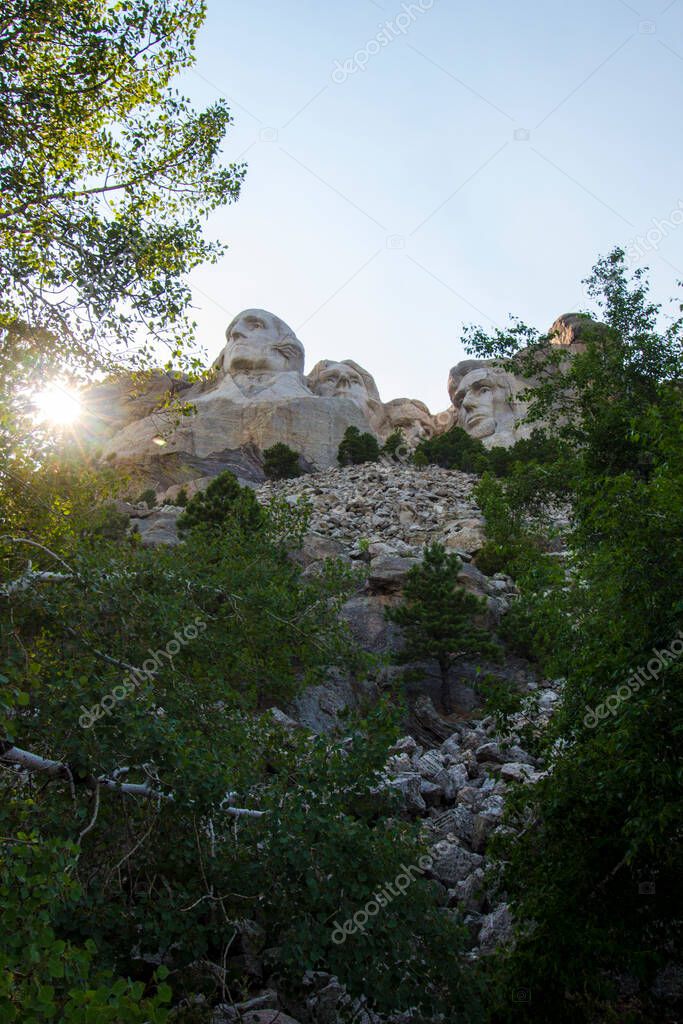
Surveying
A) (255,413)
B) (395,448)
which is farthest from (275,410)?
(395,448)

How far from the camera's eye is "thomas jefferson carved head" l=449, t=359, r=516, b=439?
65.8 m

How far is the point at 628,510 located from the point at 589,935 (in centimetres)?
318

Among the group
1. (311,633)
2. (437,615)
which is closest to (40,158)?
(311,633)

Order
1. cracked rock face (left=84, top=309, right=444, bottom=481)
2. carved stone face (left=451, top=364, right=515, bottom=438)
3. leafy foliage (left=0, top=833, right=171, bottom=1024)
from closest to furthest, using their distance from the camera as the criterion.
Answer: leafy foliage (left=0, top=833, right=171, bottom=1024) < cracked rock face (left=84, top=309, right=444, bottom=481) < carved stone face (left=451, top=364, right=515, bottom=438)

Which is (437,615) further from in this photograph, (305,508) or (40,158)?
(40,158)

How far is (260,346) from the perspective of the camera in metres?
65.7

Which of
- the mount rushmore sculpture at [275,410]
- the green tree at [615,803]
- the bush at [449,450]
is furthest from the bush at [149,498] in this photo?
the green tree at [615,803]

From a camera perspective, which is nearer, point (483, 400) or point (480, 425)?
point (480, 425)

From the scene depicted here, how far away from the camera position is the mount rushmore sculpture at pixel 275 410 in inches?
2022

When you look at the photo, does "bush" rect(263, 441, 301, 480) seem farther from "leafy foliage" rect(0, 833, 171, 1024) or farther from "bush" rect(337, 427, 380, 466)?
"leafy foliage" rect(0, 833, 171, 1024)

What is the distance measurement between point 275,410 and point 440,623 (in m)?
40.0

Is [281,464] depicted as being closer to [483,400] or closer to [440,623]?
[483,400]

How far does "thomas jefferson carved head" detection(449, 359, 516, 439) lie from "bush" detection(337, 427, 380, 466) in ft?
49.5

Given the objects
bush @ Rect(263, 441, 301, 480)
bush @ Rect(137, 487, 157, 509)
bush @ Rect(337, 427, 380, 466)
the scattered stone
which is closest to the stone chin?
bush @ Rect(337, 427, 380, 466)
